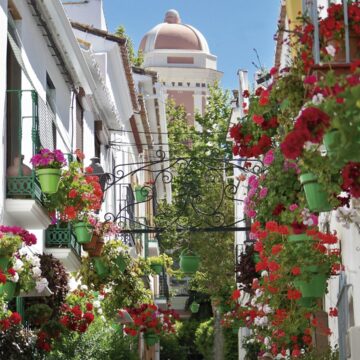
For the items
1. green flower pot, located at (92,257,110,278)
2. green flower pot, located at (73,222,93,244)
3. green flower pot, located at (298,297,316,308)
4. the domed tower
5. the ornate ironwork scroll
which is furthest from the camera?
the domed tower

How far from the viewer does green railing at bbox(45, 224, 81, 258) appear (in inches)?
605

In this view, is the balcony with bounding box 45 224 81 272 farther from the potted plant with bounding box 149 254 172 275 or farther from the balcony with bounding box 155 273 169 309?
the balcony with bounding box 155 273 169 309

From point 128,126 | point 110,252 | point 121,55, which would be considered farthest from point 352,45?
point 128,126

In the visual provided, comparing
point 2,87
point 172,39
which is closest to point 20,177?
point 2,87

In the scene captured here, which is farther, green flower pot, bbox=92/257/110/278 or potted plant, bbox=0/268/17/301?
green flower pot, bbox=92/257/110/278

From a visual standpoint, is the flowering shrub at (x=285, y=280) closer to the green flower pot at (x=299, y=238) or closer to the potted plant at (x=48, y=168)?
the green flower pot at (x=299, y=238)

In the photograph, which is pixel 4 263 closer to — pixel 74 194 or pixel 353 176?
pixel 74 194

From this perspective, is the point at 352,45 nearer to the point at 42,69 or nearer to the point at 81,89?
the point at 42,69

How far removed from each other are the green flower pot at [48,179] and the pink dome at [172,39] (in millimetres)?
68142

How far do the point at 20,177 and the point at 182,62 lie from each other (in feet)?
223

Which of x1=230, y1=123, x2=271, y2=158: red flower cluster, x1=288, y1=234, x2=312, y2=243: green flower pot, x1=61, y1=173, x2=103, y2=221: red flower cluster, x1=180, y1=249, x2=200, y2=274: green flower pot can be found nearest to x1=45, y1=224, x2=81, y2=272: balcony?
x1=61, y1=173, x2=103, y2=221: red flower cluster

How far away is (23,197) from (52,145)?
334 centimetres

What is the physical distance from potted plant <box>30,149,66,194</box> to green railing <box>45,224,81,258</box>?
2.51 metres

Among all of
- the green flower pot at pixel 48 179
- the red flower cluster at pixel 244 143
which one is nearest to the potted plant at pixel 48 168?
the green flower pot at pixel 48 179
